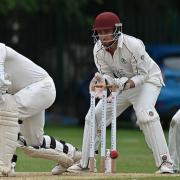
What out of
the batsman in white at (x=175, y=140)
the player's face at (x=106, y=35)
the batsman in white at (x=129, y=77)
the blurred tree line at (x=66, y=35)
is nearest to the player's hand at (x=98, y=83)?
the batsman in white at (x=129, y=77)

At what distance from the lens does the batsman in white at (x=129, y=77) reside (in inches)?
459

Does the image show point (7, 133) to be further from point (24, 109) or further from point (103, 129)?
point (103, 129)

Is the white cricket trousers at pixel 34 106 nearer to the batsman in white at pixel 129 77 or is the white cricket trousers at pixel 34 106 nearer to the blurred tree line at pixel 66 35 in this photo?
the batsman in white at pixel 129 77

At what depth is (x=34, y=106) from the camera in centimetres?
1117

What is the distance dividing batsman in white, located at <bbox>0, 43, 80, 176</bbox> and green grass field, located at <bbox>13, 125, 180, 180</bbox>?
1.48m

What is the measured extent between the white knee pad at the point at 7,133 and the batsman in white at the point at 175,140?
2251mm

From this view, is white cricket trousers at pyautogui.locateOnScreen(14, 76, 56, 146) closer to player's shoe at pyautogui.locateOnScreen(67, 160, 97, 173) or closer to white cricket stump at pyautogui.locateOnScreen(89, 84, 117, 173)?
white cricket stump at pyautogui.locateOnScreen(89, 84, 117, 173)

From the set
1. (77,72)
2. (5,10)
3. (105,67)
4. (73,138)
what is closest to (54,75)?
(77,72)

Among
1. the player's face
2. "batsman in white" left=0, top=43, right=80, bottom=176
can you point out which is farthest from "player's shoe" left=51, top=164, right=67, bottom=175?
the player's face

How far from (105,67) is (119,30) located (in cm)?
58

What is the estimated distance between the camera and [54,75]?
1070 inches

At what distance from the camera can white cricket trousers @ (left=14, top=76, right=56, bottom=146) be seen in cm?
1114

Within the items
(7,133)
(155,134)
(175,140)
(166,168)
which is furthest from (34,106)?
(175,140)

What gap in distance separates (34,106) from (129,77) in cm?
143
